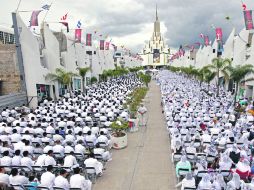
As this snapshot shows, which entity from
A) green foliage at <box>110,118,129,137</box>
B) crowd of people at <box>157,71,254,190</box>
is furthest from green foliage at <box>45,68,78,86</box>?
green foliage at <box>110,118,129,137</box>

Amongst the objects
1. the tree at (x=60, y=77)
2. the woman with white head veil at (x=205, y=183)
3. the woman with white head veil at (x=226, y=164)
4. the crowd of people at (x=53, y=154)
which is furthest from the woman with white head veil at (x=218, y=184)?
the tree at (x=60, y=77)

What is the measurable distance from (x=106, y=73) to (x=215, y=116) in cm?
3810

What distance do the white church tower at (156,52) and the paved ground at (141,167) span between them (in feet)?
462

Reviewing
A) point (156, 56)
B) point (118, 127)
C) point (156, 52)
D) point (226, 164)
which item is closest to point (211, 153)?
point (226, 164)

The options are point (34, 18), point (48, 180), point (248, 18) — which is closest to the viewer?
point (48, 180)

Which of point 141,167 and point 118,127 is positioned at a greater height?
point 118,127

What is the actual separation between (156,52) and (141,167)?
146 m

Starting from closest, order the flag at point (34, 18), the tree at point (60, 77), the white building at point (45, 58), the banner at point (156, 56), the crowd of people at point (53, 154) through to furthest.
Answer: the crowd of people at point (53, 154) < the flag at point (34, 18) < the white building at point (45, 58) < the tree at point (60, 77) < the banner at point (156, 56)

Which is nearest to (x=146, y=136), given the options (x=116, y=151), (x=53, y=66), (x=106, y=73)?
(x=116, y=151)

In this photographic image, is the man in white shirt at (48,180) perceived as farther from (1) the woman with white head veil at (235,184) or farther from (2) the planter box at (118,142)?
(2) the planter box at (118,142)

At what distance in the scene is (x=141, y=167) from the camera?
36.9 ft

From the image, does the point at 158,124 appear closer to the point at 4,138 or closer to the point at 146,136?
the point at 146,136

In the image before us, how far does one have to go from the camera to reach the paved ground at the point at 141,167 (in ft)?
32.0

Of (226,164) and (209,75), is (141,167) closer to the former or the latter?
(226,164)
